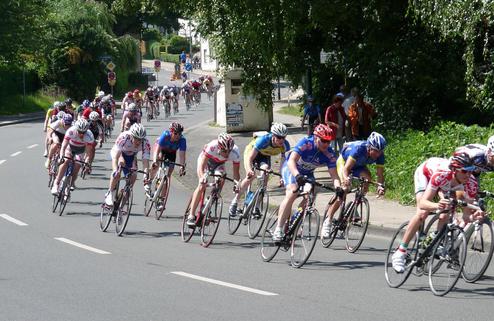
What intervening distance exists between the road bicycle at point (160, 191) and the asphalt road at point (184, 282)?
268 millimetres

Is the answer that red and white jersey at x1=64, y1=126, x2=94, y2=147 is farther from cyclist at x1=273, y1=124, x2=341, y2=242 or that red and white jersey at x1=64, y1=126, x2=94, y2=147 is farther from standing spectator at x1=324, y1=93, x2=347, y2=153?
cyclist at x1=273, y1=124, x2=341, y2=242

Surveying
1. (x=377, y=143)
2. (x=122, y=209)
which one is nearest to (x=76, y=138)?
(x=122, y=209)

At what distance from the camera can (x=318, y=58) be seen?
26000mm

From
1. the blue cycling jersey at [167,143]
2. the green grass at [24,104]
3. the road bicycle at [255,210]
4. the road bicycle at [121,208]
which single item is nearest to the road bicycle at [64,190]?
the blue cycling jersey at [167,143]

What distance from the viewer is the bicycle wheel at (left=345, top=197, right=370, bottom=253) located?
14016 mm

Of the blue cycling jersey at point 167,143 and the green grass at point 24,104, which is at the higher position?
the blue cycling jersey at point 167,143

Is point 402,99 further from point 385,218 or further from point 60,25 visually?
point 60,25

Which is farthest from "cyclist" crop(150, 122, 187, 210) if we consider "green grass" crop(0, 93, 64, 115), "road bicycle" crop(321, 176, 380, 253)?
"green grass" crop(0, 93, 64, 115)

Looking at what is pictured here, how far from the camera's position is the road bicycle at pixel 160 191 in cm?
1767

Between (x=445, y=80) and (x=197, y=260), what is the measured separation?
10.2 meters

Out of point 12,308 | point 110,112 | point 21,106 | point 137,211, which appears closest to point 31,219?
point 137,211

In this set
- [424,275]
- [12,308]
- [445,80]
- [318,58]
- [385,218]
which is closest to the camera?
[12,308]

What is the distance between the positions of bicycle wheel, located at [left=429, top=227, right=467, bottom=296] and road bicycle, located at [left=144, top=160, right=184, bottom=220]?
735 centimetres

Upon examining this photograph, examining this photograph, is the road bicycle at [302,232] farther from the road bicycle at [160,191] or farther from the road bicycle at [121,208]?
the road bicycle at [160,191]
